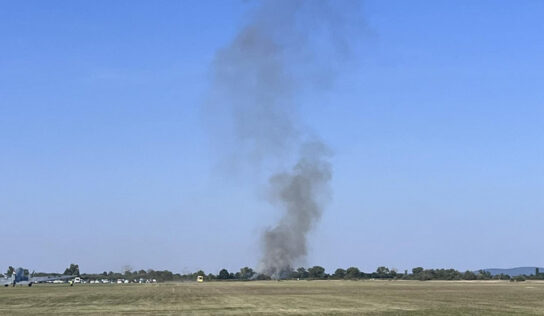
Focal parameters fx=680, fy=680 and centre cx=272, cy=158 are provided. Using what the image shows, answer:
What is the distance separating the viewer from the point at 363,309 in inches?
1857

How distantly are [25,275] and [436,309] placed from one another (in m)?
137

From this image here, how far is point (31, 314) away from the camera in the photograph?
44.9m

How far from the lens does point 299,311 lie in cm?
4453

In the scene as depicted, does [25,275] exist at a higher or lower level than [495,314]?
higher

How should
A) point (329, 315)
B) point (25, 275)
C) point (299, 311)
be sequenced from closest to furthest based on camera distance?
1. point (329, 315)
2. point (299, 311)
3. point (25, 275)

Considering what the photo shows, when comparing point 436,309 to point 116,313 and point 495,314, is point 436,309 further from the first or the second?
point 116,313

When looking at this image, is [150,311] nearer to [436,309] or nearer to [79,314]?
[79,314]

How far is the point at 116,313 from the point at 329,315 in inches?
562

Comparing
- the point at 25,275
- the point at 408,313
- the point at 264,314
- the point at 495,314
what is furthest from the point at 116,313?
the point at 25,275

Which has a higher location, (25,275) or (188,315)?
(25,275)

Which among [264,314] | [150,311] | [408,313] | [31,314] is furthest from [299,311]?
[31,314]

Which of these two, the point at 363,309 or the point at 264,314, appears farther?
the point at 363,309

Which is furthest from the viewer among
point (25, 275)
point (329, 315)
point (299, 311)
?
point (25, 275)

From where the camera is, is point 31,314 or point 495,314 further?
point 31,314
